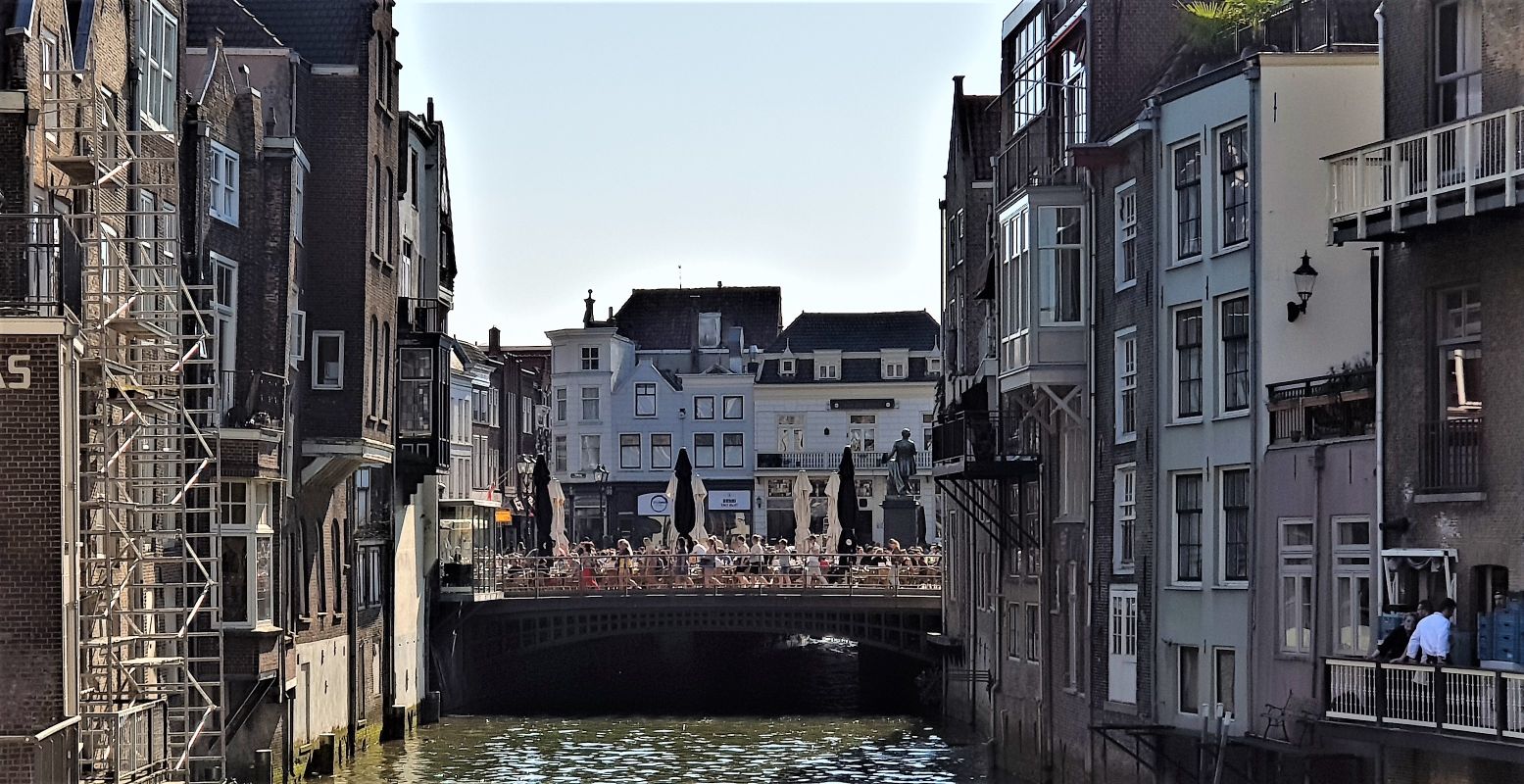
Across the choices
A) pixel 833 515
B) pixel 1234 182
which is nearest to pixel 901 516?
pixel 833 515

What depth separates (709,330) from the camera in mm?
117125

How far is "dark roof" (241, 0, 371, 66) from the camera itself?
4922 cm

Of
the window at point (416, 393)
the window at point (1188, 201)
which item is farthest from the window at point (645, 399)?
the window at point (1188, 201)

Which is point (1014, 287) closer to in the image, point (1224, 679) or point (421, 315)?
point (1224, 679)

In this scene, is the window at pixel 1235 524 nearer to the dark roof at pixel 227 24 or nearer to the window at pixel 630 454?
the dark roof at pixel 227 24

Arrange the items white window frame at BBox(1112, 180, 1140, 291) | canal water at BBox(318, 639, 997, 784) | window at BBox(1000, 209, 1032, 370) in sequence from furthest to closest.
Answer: canal water at BBox(318, 639, 997, 784) → window at BBox(1000, 209, 1032, 370) → white window frame at BBox(1112, 180, 1140, 291)

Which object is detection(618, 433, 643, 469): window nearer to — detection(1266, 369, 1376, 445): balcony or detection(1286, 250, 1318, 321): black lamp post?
detection(1266, 369, 1376, 445): balcony

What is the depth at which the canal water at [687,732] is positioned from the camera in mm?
49469

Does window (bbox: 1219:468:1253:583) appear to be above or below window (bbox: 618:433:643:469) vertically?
below

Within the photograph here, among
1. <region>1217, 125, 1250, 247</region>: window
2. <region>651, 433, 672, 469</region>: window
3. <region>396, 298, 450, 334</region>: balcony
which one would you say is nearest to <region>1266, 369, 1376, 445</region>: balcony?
<region>1217, 125, 1250, 247</region>: window

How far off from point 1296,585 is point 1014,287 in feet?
37.9

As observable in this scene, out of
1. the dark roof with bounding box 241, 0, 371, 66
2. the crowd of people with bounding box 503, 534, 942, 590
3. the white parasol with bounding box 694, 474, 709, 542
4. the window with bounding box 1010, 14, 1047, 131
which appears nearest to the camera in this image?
→ the window with bounding box 1010, 14, 1047, 131

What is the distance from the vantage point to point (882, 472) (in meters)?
111

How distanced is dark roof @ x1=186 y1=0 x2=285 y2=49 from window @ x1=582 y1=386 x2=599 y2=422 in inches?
2614
